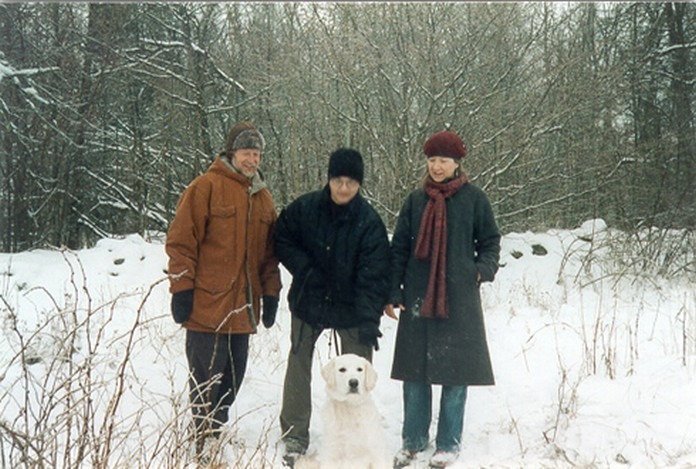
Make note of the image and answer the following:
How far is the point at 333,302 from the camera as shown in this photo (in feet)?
12.0

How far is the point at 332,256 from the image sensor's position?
12.0 feet

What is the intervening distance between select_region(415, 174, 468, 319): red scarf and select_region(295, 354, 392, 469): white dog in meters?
0.54

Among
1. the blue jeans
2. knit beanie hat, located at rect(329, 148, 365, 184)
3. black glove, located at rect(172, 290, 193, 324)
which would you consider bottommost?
the blue jeans

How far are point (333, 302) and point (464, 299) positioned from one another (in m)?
0.80

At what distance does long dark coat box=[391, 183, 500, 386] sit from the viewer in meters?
3.55

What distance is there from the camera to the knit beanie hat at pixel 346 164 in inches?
142

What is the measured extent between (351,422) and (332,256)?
986 millimetres

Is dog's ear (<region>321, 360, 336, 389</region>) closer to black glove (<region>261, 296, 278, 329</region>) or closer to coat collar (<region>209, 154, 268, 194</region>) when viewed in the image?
black glove (<region>261, 296, 278, 329</region>)

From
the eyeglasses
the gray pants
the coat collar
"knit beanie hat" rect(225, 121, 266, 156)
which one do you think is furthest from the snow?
the eyeglasses

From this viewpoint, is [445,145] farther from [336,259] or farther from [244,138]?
[244,138]

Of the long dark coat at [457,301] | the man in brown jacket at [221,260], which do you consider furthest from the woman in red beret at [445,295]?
the man in brown jacket at [221,260]

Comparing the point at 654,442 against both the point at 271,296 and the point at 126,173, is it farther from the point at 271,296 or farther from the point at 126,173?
the point at 126,173

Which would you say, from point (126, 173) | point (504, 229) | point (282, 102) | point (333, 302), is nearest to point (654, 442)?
point (333, 302)

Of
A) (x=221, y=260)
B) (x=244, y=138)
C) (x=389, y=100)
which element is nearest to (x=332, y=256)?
(x=221, y=260)
